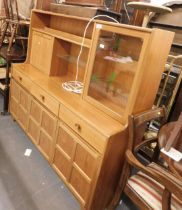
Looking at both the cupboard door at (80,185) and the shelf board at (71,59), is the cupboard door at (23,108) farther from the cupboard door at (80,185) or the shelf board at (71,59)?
the cupboard door at (80,185)

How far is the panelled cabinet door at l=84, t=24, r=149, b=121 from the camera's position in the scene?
4.48ft

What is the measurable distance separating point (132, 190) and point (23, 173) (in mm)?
1033

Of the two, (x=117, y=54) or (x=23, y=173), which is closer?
(x=117, y=54)

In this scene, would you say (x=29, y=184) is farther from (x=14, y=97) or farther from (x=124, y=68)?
(x=124, y=68)

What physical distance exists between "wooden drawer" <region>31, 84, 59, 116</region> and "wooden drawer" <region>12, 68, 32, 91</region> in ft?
0.31

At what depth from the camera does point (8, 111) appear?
2664 mm

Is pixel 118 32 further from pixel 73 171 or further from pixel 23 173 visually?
pixel 23 173

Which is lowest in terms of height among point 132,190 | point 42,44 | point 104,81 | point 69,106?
point 132,190

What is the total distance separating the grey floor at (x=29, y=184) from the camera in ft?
5.08

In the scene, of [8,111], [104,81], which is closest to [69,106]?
[104,81]

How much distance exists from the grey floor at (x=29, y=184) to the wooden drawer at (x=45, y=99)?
0.58 metres

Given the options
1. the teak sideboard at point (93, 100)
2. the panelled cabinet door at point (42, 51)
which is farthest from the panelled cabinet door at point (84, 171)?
the panelled cabinet door at point (42, 51)

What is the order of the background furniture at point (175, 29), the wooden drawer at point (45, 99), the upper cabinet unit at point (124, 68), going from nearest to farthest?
the upper cabinet unit at point (124, 68) → the wooden drawer at point (45, 99) → the background furniture at point (175, 29)

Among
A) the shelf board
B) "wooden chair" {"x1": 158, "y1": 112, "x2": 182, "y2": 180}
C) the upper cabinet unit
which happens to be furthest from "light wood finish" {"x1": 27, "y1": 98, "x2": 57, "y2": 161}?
"wooden chair" {"x1": 158, "y1": 112, "x2": 182, "y2": 180}
